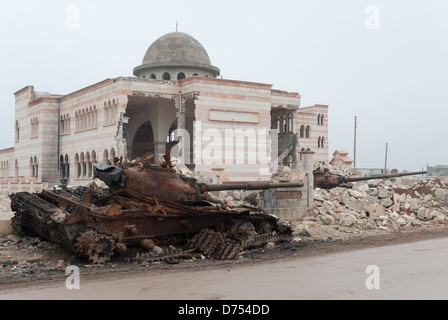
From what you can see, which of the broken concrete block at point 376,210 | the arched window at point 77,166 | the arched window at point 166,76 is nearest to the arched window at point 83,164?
the arched window at point 77,166

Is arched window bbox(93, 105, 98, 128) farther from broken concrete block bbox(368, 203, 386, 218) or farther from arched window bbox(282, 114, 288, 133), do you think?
broken concrete block bbox(368, 203, 386, 218)

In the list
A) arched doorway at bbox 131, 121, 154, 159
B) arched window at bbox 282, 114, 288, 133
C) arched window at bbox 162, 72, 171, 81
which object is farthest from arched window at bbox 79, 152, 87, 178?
arched window at bbox 282, 114, 288, 133

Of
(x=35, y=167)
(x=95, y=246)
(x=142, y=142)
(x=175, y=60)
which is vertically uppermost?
(x=175, y=60)

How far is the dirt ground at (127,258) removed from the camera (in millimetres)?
9578

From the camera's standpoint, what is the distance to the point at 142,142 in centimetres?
4038

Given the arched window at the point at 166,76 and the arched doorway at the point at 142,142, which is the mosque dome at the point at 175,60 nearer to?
the arched window at the point at 166,76

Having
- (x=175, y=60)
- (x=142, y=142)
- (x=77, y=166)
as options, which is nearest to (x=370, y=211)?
(x=175, y=60)

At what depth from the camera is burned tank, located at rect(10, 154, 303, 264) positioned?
412 inches

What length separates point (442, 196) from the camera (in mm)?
26375

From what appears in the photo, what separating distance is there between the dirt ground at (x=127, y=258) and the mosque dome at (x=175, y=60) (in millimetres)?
19340

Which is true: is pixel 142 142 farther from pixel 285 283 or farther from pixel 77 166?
pixel 285 283

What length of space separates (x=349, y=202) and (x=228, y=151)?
10173 millimetres

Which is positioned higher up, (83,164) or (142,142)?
(142,142)

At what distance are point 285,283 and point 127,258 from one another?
12.9 ft
